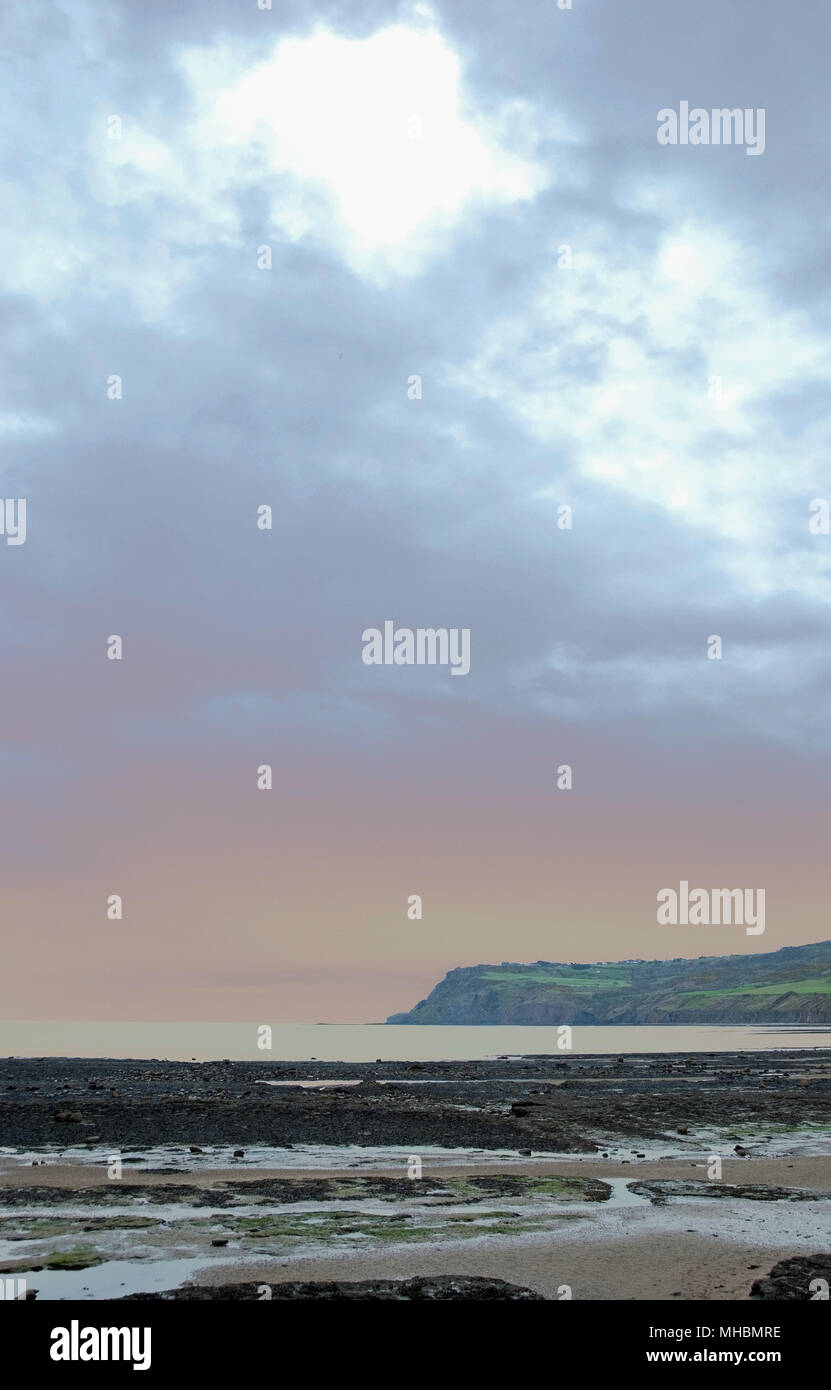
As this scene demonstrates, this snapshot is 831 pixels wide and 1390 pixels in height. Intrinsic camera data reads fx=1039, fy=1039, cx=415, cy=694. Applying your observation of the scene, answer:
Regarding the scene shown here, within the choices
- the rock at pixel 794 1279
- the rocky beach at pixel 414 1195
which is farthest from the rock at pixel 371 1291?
the rock at pixel 794 1279

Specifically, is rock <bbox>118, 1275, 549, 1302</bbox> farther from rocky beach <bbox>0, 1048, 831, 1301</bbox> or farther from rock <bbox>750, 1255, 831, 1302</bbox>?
rock <bbox>750, 1255, 831, 1302</bbox>

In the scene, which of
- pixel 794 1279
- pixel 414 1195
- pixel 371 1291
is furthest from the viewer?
pixel 414 1195

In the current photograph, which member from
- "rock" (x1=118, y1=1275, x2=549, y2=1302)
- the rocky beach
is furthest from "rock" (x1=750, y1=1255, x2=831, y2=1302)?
"rock" (x1=118, y1=1275, x2=549, y2=1302)

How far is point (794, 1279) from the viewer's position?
1638 centimetres

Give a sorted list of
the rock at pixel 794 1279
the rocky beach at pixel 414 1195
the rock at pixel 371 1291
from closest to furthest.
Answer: the rock at pixel 371 1291, the rock at pixel 794 1279, the rocky beach at pixel 414 1195

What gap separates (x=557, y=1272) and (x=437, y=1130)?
22.4 metres

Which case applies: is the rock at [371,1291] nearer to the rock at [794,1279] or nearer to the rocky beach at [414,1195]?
the rocky beach at [414,1195]

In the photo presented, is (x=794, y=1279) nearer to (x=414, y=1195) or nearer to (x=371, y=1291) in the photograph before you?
(x=371, y=1291)

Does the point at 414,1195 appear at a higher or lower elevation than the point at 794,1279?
lower

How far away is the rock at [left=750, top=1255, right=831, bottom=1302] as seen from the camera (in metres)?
15.4

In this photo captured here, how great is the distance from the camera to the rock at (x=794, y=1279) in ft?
50.5

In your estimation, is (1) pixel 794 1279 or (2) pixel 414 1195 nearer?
(1) pixel 794 1279

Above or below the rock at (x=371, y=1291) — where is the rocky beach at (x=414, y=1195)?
below

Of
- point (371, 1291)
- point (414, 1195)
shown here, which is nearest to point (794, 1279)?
point (371, 1291)
